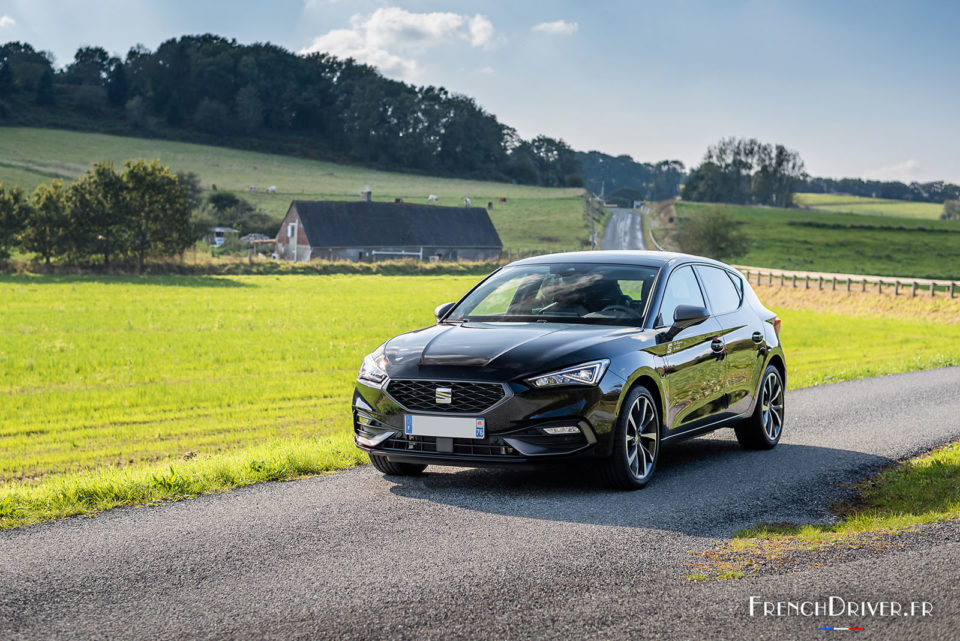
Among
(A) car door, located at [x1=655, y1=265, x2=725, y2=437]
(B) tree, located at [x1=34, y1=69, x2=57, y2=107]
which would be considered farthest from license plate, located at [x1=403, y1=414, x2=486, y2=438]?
(B) tree, located at [x1=34, y1=69, x2=57, y2=107]

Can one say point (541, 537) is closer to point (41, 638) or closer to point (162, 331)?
point (41, 638)

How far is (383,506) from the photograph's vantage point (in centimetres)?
705

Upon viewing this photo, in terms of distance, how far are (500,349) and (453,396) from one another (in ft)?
1.61

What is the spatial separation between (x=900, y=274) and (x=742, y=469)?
76.1m

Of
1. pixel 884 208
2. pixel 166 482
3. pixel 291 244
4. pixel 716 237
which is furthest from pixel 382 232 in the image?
pixel 884 208

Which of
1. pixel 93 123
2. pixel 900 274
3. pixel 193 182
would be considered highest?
pixel 93 123

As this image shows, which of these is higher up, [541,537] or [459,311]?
[459,311]

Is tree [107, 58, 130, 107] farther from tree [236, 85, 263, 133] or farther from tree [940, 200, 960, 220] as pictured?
tree [940, 200, 960, 220]

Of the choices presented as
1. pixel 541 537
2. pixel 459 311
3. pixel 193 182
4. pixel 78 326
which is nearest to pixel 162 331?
pixel 78 326

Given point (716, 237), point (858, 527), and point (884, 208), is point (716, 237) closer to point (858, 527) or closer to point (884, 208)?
point (858, 527)

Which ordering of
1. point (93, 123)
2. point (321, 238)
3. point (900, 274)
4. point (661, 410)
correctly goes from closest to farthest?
point (661, 410) → point (900, 274) → point (321, 238) → point (93, 123)

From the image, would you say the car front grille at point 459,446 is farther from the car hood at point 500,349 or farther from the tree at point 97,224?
the tree at point 97,224

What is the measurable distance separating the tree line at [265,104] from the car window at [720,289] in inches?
5762

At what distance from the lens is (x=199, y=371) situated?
1969cm
